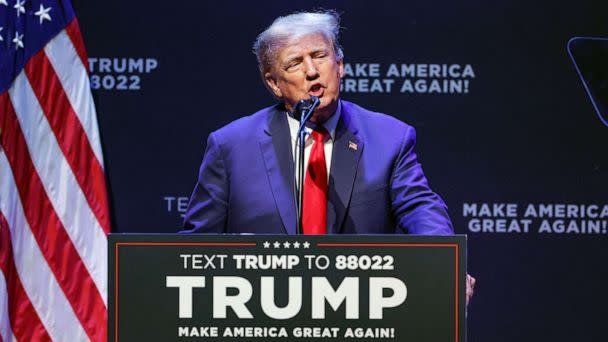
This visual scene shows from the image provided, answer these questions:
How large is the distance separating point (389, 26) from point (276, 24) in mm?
1475

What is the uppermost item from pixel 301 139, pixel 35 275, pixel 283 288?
pixel 301 139

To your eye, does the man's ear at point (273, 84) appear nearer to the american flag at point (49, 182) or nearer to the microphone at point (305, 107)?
the microphone at point (305, 107)

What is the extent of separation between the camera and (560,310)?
3844 mm

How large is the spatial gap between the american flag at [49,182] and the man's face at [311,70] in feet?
5.10

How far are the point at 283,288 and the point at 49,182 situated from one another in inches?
89.3

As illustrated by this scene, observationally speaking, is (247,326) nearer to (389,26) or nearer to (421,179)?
(421,179)

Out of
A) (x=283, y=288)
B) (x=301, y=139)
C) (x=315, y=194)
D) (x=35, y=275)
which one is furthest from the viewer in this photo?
(x=35, y=275)

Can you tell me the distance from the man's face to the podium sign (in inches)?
31.8

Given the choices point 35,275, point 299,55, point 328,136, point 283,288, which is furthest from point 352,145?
point 35,275

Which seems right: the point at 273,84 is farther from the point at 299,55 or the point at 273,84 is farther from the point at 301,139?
the point at 301,139

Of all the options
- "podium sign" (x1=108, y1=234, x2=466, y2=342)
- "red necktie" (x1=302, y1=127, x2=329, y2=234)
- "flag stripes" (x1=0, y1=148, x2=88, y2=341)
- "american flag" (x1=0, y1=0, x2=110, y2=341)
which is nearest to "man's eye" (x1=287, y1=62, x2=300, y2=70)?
"red necktie" (x1=302, y1=127, x2=329, y2=234)

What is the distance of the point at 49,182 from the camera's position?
11.9 ft

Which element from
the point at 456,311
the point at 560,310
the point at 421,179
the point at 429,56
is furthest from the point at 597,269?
the point at 456,311

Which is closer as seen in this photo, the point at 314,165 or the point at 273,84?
the point at 314,165
